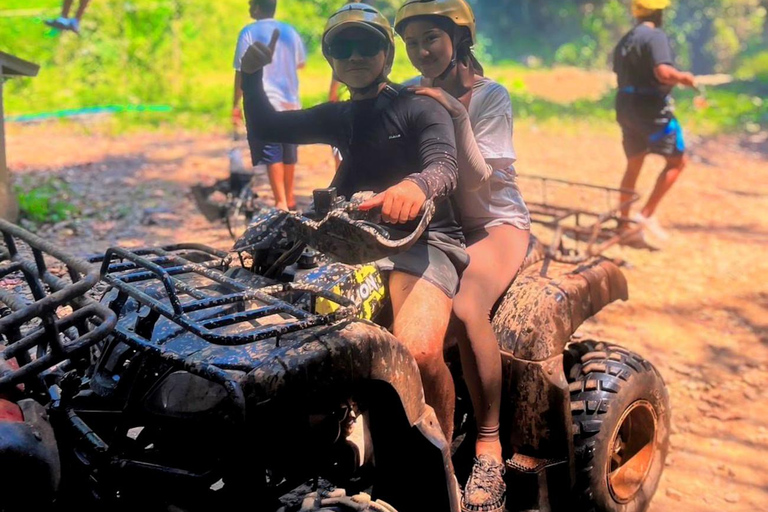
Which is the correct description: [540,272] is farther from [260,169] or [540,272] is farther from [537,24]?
[537,24]

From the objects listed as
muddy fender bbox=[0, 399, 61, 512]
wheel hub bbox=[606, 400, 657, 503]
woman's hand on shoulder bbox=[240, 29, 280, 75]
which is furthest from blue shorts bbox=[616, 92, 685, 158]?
muddy fender bbox=[0, 399, 61, 512]

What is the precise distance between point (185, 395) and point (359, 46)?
4.79 feet

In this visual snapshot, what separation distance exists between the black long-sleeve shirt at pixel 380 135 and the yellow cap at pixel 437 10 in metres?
0.38

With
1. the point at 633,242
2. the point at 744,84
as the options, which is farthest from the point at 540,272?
the point at 744,84

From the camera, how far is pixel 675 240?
7930 mm

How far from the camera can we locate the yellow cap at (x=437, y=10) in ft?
10.3

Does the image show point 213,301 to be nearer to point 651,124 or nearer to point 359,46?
point 359,46

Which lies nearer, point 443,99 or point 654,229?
point 443,99

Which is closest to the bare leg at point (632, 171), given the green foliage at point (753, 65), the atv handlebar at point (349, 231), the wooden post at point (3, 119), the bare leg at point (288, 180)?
the bare leg at point (288, 180)

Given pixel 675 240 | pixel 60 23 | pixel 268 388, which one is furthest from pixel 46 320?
pixel 675 240

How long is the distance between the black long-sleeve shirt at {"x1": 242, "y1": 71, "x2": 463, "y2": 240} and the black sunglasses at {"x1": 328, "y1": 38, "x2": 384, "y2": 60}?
17 cm

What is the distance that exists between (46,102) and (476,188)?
1322cm

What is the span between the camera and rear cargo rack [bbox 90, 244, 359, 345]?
2.14 meters

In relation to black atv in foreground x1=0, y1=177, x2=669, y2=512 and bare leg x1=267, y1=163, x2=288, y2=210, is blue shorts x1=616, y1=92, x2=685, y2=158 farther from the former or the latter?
black atv in foreground x1=0, y1=177, x2=669, y2=512
